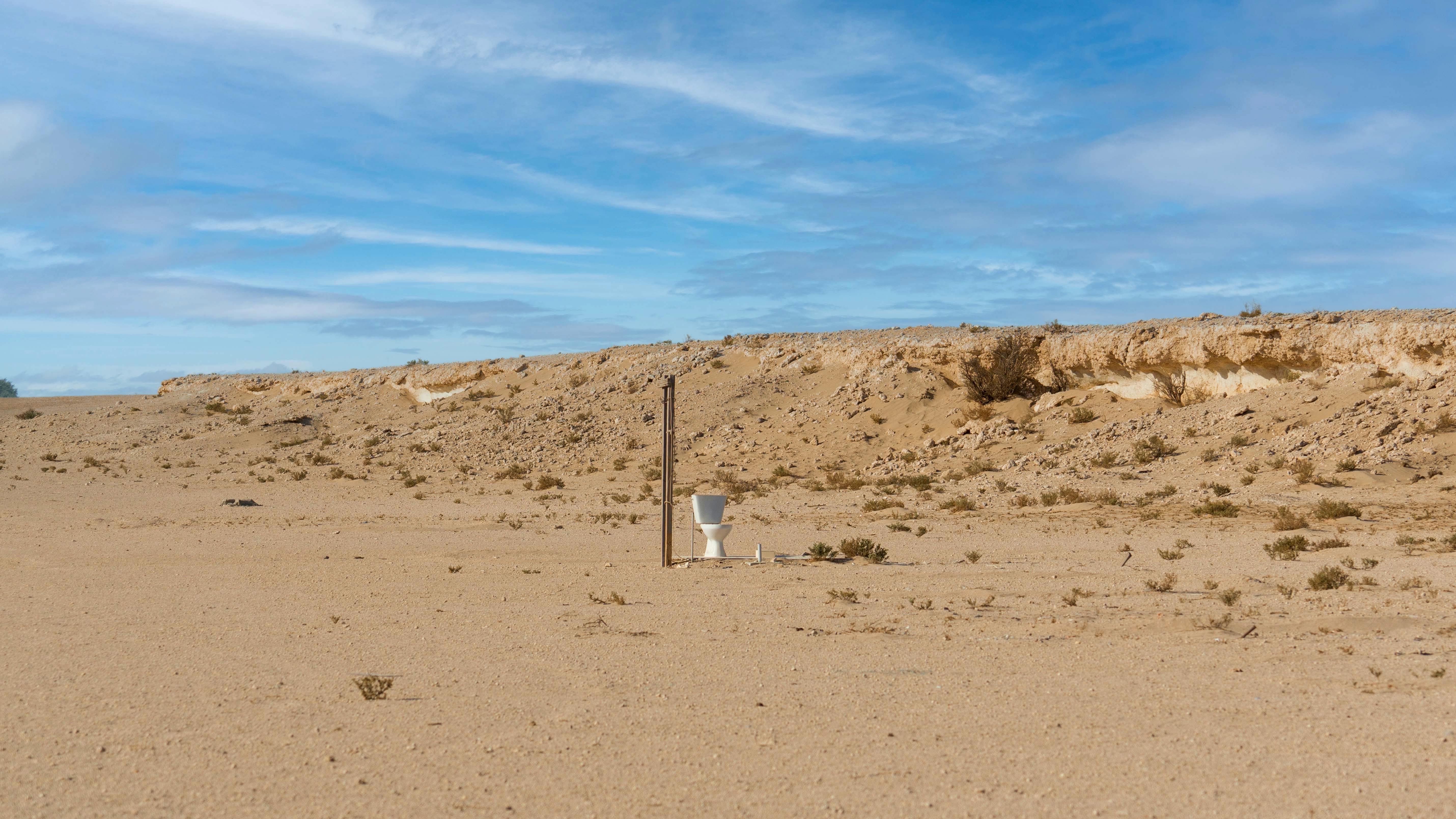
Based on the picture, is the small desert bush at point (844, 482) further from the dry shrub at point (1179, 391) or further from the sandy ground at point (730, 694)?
the sandy ground at point (730, 694)

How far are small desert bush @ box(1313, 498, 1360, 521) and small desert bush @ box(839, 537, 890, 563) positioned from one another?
7.40 m

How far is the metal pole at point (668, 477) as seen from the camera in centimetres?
1427

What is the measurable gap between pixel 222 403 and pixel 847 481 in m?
38.5

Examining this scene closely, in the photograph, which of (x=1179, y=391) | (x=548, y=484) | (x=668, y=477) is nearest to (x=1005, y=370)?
(x=1179, y=391)

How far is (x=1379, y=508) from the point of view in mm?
18047

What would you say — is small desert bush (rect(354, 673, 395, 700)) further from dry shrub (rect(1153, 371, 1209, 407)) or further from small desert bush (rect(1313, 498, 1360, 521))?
dry shrub (rect(1153, 371, 1209, 407))

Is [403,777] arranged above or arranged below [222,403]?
below

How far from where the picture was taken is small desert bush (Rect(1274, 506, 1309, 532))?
1662 centimetres

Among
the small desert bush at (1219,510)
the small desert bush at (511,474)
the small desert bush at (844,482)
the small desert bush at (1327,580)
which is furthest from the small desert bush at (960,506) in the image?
the small desert bush at (511,474)

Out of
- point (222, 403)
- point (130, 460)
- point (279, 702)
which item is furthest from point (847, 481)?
point (222, 403)

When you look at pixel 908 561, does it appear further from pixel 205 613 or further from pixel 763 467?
pixel 763 467

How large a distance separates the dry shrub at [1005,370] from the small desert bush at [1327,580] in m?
19.4

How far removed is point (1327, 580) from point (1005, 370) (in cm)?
2007

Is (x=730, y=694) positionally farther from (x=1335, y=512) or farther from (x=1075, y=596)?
(x=1335, y=512)
